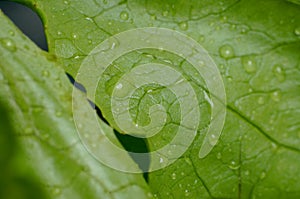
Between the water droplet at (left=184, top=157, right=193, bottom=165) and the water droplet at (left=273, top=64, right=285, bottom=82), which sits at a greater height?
the water droplet at (left=273, top=64, right=285, bottom=82)

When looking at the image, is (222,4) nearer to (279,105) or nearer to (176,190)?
(279,105)

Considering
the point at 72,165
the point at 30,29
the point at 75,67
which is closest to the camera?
the point at 72,165

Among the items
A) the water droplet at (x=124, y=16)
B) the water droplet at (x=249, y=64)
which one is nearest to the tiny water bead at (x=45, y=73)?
the water droplet at (x=124, y=16)

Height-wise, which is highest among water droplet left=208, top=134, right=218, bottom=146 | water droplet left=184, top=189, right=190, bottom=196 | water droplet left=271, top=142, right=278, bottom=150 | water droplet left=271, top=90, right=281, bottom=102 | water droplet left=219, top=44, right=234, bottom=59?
water droplet left=219, top=44, right=234, bottom=59

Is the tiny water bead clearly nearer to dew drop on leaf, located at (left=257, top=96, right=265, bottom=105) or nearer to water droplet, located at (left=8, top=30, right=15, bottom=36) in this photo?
water droplet, located at (left=8, top=30, right=15, bottom=36)

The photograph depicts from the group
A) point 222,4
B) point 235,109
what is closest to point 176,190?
point 235,109

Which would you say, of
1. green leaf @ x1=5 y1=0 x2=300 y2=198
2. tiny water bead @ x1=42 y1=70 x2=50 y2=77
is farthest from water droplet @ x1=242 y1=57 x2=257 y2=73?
tiny water bead @ x1=42 y1=70 x2=50 y2=77

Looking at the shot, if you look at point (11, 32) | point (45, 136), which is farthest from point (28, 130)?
point (11, 32)
